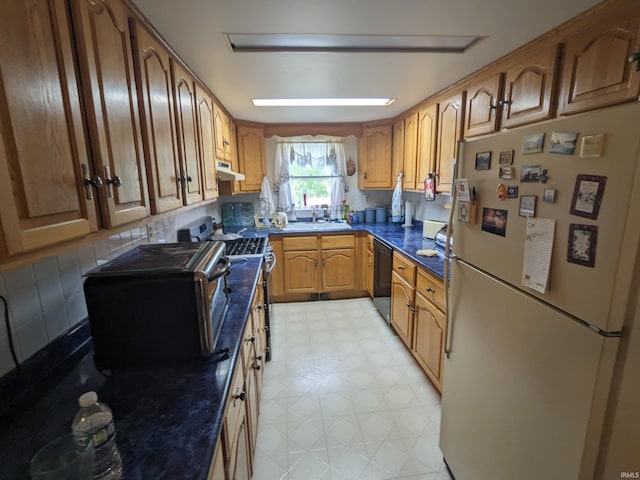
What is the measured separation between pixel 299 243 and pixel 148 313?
255 cm

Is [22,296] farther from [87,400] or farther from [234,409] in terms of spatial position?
[234,409]

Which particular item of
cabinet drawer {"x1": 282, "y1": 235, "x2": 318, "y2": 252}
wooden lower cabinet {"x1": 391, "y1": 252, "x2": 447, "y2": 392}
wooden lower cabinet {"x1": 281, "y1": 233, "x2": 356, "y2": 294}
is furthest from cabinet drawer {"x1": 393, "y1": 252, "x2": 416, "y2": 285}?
cabinet drawer {"x1": 282, "y1": 235, "x2": 318, "y2": 252}

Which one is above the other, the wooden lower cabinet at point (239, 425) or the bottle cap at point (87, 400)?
the bottle cap at point (87, 400)

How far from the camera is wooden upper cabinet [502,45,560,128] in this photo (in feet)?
4.86

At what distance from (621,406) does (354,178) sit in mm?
3621

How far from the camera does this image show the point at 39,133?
0.69 meters

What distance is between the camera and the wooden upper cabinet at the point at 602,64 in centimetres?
114

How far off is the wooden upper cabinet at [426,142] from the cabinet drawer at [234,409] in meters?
2.32

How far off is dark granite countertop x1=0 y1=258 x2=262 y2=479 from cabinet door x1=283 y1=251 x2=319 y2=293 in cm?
240

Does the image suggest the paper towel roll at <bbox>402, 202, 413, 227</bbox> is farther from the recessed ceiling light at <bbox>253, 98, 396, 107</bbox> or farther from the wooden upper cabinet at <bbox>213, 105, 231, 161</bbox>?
the wooden upper cabinet at <bbox>213, 105, 231, 161</bbox>

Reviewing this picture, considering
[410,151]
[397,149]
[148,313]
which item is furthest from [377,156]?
[148,313]

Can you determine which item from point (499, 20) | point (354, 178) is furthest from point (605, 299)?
point (354, 178)

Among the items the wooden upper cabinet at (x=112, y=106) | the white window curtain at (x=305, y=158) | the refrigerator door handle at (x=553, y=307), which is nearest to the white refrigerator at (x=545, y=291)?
the refrigerator door handle at (x=553, y=307)

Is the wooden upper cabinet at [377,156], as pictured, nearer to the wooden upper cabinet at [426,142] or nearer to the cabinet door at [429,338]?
the wooden upper cabinet at [426,142]
